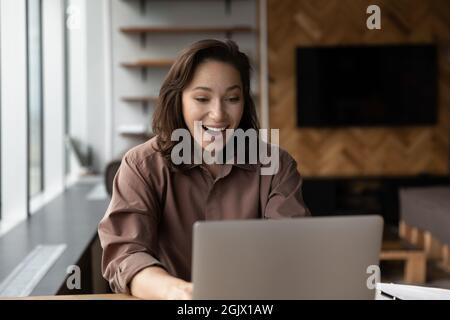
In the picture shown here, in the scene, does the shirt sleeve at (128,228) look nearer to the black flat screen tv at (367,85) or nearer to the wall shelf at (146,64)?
the wall shelf at (146,64)

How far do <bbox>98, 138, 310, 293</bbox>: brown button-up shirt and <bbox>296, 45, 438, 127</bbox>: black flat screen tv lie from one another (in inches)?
157

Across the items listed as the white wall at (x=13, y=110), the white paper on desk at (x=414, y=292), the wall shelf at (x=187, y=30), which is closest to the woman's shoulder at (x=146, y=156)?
the white paper on desk at (x=414, y=292)

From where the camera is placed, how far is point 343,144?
529cm

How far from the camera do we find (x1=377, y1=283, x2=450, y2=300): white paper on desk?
109 cm

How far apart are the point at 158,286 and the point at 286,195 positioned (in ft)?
1.23

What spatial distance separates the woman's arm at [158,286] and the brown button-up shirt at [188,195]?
0.14 metres

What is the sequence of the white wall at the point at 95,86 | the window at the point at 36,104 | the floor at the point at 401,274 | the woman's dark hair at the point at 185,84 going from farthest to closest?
1. the white wall at the point at 95,86
2. the window at the point at 36,104
3. the floor at the point at 401,274
4. the woman's dark hair at the point at 185,84

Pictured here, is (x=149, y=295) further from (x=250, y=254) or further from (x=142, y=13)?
(x=142, y=13)

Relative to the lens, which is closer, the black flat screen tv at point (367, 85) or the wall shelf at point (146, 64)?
the wall shelf at point (146, 64)

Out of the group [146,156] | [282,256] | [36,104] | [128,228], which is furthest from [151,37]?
[282,256]

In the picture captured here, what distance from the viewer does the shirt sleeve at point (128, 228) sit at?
110 centimetres

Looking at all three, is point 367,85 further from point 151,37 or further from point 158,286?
point 158,286

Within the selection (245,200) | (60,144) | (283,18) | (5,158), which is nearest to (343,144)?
(283,18)

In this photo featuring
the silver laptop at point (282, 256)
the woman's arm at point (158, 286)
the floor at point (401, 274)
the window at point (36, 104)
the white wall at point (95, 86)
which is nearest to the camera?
the silver laptop at point (282, 256)
